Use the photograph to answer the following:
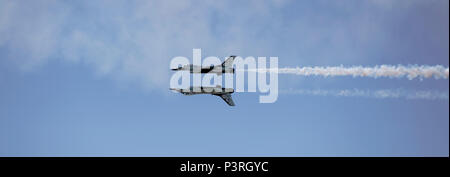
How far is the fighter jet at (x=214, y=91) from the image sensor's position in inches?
6791

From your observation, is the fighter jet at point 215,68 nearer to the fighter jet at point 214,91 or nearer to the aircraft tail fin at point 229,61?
the aircraft tail fin at point 229,61

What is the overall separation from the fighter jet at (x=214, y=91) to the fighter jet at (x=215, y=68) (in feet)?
17.8

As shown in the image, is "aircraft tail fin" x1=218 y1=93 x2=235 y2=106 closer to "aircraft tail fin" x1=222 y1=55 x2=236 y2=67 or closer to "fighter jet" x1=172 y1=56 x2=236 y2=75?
"fighter jet" x1=172 y1=56 x2=236 y2=75

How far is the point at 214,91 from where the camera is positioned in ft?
575

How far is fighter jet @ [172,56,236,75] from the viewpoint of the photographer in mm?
166750

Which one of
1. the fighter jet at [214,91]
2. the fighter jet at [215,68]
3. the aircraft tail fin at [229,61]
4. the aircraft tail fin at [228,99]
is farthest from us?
the aircraft tail fin at [228,99]

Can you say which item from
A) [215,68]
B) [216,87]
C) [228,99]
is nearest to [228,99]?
[228,99]

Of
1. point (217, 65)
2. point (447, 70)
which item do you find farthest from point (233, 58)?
point (447, 70)

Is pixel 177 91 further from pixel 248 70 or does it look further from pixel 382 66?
pixel 382 66

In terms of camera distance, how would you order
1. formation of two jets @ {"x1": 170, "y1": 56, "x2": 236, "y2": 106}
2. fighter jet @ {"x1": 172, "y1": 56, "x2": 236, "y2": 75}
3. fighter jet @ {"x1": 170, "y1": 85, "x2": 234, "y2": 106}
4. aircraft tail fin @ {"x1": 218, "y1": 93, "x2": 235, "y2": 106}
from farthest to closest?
aircraft tail fin @ {"x1": 218, "y1": 93, "x2": 235, "y2": 106}
fighter jet @ {"x1": 170, "y1": 85, "x2": 234, "y2": 106}
formation of two jets @ {"x1": 170, "y1": 56, "x2": 236, "y2": 106}
fighter jet @ {"x1": 172, "y1": 56, "x2": 236, "y2": 75}

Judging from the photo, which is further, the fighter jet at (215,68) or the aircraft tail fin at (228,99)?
the aircraft tail fin at (228,99)

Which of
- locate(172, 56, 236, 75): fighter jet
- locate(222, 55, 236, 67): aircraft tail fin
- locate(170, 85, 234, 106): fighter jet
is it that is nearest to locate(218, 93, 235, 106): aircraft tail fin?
locate(170, 85, 234, 106): fighter jet

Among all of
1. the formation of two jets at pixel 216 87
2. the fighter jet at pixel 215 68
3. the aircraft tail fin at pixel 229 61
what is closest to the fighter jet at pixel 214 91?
the formation of two jets at pixel 216 87
